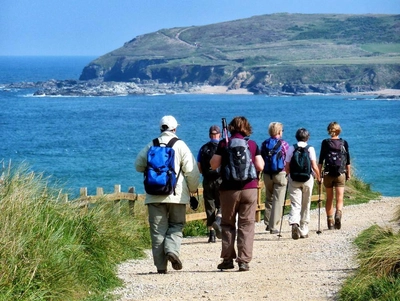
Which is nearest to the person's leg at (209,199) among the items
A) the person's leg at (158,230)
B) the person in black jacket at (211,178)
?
the person in black jacket at (211,178)

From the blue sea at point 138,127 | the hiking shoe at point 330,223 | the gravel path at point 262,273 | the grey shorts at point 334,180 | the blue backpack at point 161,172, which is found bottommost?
the blue sea at point 138,127

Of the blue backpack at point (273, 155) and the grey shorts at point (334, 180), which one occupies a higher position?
the blue backpack at point (273, 155)

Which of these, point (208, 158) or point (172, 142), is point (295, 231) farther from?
point (172, 142)

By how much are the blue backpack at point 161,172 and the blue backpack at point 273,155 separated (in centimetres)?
352

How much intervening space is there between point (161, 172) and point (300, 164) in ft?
11.6

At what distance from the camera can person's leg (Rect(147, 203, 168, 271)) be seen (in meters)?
9.48

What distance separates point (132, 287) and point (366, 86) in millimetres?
173919

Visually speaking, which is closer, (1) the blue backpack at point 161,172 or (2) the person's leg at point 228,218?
(1) the blue backpack at point 161,172

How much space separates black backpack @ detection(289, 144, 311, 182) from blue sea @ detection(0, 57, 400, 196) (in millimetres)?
2945

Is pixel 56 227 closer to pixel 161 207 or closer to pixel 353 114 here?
pixel 161 207

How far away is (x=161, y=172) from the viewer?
9195mm

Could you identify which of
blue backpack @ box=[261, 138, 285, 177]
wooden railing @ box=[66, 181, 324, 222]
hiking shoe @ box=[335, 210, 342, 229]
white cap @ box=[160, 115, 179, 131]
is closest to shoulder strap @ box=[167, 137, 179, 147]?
white cap @ box=[160, 115, 179, 131]

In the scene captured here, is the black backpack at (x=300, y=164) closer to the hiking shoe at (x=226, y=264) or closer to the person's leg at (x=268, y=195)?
the person's leg at (x=268, y=195)

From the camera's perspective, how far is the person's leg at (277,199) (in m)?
13.0
